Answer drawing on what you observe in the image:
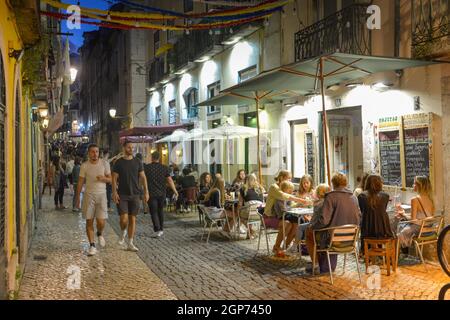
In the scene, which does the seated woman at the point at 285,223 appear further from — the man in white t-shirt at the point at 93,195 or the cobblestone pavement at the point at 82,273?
the man in white t-shirt at the point at 93,195

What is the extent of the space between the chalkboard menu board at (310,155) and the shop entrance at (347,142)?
46cm

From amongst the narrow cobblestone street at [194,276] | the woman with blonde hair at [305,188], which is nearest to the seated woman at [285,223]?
the narrow cobblestone street at [194,276]

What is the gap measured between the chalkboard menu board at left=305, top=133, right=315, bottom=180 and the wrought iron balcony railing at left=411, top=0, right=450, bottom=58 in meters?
4.70

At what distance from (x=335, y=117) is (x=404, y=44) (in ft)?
11.1

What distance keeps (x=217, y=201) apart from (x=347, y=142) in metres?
3.94

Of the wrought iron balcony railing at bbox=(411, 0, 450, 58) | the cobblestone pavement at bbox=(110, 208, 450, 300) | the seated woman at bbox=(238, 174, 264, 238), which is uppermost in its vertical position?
the wrought iron balcony railing at bbox=(411, 0, 450, 58)

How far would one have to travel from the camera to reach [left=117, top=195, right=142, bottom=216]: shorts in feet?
30.1

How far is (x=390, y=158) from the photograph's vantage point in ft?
31.5

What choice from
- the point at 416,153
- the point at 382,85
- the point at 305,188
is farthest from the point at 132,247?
the point at 382,85

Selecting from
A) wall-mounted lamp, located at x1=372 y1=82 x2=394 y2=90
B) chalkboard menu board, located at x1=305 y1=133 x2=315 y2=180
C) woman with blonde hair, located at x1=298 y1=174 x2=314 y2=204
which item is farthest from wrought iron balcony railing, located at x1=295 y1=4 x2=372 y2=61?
woman with blonde hair, located at x1=298 y1=174 x2=314 y2=204

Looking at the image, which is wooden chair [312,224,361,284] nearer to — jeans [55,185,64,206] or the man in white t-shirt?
the man in white t-shirt

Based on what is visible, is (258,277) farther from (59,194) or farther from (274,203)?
(59,194)

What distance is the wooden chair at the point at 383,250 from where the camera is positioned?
709 cm
